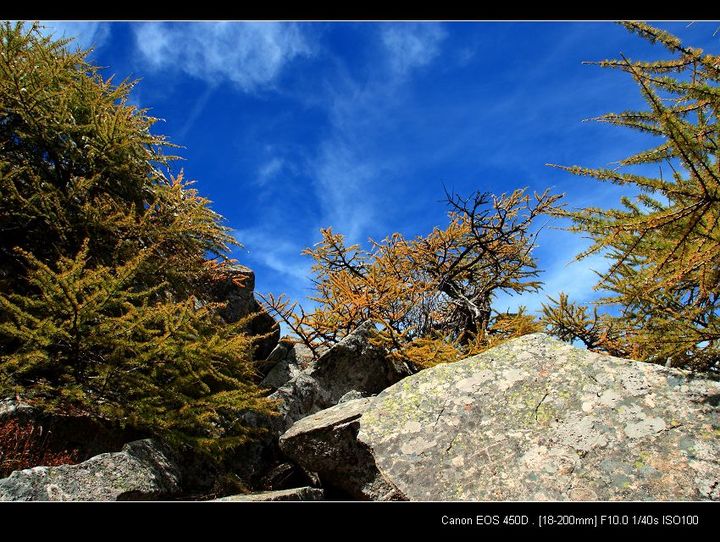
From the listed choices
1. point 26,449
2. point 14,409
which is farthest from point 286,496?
point 14,409

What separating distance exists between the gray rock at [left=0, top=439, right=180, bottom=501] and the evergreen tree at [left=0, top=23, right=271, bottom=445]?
1.84ft

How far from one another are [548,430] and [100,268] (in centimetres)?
672

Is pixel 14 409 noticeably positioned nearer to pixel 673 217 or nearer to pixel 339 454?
pixel 339 454

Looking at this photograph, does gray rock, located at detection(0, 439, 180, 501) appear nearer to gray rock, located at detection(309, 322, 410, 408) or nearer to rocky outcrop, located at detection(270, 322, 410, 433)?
rocky outcrop, located at detection(270, 322, 410, 433)

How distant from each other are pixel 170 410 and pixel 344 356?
3.49 m

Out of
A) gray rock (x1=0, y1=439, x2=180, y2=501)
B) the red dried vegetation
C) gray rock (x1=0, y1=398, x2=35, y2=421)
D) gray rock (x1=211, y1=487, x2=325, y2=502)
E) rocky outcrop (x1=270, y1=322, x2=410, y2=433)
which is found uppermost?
rocky outcrop (x1=270, y1=322, x2=410, y2=433)

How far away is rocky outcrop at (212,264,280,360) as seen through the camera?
11.9 meters

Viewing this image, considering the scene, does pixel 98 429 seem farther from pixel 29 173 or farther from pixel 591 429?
pixel 591 429

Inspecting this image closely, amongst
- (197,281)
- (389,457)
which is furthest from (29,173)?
(389,457)

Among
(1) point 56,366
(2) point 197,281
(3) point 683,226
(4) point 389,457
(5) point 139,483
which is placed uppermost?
(2) point 197,281

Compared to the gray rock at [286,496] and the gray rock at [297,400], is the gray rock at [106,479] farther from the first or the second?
the gray rock at [297,400]

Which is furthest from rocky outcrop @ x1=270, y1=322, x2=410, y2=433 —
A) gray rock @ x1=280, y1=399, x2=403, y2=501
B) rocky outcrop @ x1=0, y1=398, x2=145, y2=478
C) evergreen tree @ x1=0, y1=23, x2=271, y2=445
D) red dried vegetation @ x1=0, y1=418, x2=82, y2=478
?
red dried vegetation @ x1=0, y1=418, x2=82, y2=478

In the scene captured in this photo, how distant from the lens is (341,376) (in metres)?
9.17
